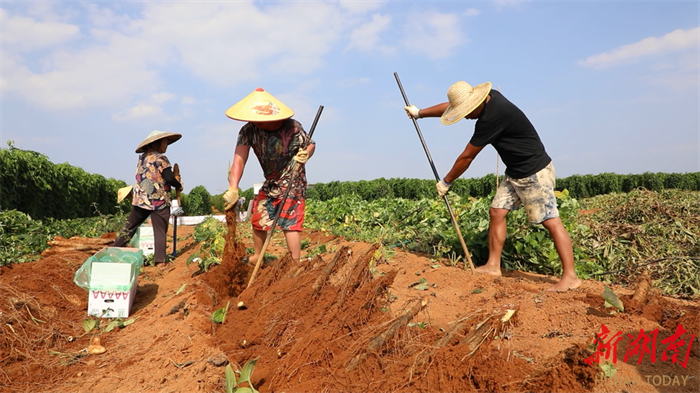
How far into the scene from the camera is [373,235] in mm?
6613

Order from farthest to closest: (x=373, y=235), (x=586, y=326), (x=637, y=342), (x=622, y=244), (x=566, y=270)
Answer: (x=373, y=235) < (x=622, y=244) < (x=566, y=270) < (x=586, y=326) < (x=637, y=342)

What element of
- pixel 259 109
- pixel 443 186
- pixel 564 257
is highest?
pixel 259 109

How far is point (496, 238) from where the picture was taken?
4340 millimetres

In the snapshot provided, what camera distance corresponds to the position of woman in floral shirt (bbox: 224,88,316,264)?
407 centimetres

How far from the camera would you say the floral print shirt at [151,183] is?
5844 mm

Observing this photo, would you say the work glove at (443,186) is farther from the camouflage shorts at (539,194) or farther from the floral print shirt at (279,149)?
the floral print shirt at (279,149)

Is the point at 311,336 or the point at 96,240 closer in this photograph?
the point at 311,336

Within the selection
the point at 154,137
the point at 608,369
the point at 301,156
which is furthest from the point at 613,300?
the point at 154,137

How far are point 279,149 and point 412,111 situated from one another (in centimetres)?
167

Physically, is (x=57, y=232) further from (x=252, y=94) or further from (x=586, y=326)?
(x=586, y=326)

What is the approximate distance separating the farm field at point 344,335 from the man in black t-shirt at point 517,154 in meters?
0.51

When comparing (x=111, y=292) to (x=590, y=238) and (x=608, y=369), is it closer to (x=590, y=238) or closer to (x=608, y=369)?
(x=608, y=369)

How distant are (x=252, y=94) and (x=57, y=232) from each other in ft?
17.4

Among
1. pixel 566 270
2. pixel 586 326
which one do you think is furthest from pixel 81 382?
pixel 566 270
